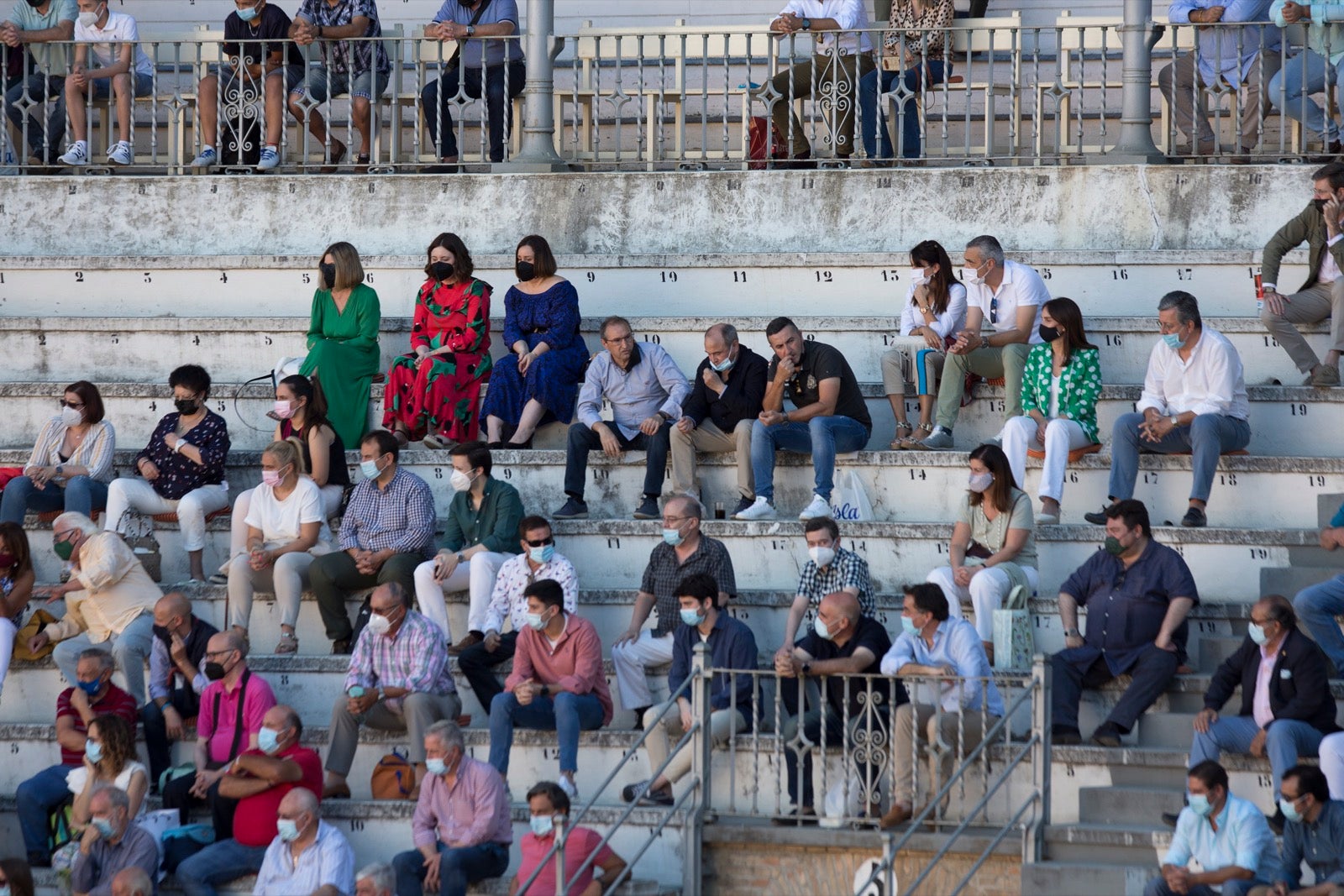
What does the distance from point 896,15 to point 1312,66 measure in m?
→ 2.91

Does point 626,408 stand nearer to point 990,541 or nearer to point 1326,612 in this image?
point 990,541

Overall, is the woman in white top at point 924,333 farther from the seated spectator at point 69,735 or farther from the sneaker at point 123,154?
the sneaker at point 123,154

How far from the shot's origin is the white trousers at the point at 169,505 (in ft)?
40.6

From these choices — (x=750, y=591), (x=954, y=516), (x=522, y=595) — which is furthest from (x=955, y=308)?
(x=522, y=595)

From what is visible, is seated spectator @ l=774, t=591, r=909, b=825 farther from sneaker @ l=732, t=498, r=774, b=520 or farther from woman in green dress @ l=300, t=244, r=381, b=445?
woman in green dress @ l=300, t=244, r=381, b=445

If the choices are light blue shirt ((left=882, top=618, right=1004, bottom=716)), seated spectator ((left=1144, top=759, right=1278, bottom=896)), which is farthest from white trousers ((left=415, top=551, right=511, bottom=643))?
seated spectator ((left=1144, top=759, right=1278, bottom=896))

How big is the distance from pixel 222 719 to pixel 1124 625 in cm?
441

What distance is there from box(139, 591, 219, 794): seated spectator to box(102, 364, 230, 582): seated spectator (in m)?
0.95

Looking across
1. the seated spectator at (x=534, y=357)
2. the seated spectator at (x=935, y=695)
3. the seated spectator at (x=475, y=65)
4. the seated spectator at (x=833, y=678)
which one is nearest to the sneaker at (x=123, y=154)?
the seated spectator at (x=475, y=65)

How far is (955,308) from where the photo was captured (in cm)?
1291

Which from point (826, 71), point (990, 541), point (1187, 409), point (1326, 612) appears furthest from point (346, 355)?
point (1326, 612)

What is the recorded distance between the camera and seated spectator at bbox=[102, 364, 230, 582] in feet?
40.7

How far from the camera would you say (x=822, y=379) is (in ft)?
40.6

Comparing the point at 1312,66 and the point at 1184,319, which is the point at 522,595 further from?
the point at 1312,66
